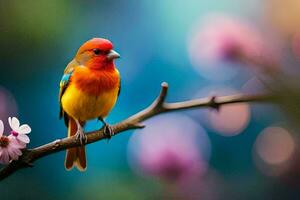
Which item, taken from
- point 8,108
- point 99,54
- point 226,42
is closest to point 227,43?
point 226,42

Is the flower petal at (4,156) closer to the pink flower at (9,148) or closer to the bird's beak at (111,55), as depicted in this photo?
the pink flower at (9,148)

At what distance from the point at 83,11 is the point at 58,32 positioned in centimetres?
8

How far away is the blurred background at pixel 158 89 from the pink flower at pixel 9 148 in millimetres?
352

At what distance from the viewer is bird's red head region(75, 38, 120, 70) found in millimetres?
1011

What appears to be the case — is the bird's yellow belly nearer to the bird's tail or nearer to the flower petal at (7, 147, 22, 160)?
the bird's tail

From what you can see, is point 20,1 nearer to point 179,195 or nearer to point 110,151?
point 110,151

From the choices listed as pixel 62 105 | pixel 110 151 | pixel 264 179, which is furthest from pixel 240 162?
pixel 62 105

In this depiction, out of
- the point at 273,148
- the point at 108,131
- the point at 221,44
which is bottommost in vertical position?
the point at 273,148

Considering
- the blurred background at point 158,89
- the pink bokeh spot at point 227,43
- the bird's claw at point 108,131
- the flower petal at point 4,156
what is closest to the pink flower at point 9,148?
the flower petal at point 4,156

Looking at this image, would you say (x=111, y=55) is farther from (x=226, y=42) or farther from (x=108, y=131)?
(x=226, y=42)

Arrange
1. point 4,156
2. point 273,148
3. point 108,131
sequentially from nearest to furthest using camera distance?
1. point 4,156
2. point 108,131
3. point 273,148

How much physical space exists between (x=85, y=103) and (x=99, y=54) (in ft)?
0.33

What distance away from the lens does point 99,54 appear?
3.32 feet

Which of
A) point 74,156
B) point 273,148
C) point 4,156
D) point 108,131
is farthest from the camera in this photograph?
point 273,148
